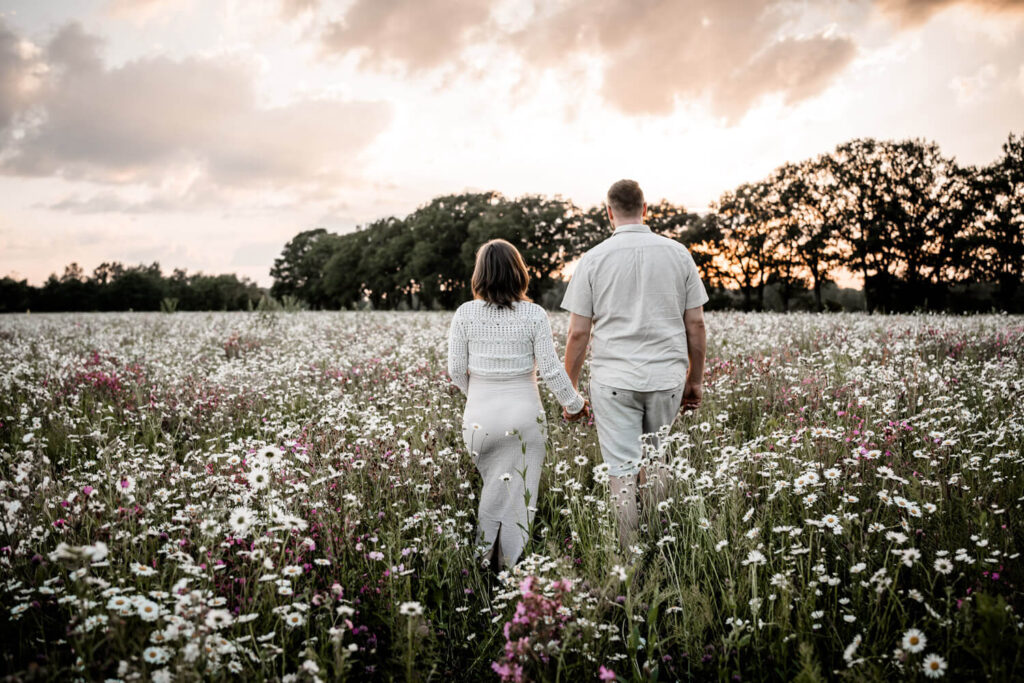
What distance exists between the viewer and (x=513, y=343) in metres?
3.66

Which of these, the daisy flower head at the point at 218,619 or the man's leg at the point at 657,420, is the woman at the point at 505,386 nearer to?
the man's leg at the point at 657,420

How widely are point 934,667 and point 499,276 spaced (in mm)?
2896

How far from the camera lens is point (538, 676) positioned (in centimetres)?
259

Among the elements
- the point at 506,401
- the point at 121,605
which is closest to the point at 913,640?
the point at 506,401

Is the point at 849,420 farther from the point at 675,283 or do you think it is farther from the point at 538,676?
the point at 538,676

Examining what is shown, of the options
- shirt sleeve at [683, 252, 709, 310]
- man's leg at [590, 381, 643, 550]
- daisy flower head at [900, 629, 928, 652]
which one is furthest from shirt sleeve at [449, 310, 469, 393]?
daisy flower head at [900, 629, 928, 652]

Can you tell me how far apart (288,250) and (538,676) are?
96347 mm

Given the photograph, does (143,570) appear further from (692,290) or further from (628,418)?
(692,290)

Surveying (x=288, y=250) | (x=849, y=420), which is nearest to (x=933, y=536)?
(x=849, y=420)

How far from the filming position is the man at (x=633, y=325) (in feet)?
11.9

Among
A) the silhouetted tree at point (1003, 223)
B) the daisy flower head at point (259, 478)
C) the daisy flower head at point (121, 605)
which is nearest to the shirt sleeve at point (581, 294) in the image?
the daisy flower head at point (259, 478)

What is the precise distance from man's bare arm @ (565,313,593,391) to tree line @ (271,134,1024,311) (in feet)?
104

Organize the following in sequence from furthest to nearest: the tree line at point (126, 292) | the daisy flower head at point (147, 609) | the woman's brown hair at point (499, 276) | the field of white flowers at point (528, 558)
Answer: the tree line at point (126, 292)
the woman's brown hair at point (499, 276)
the field of white flowers at point (528, 558)
the daisy flower head at point (147, 609)

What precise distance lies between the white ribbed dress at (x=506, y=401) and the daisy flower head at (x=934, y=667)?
2135 millimetres
